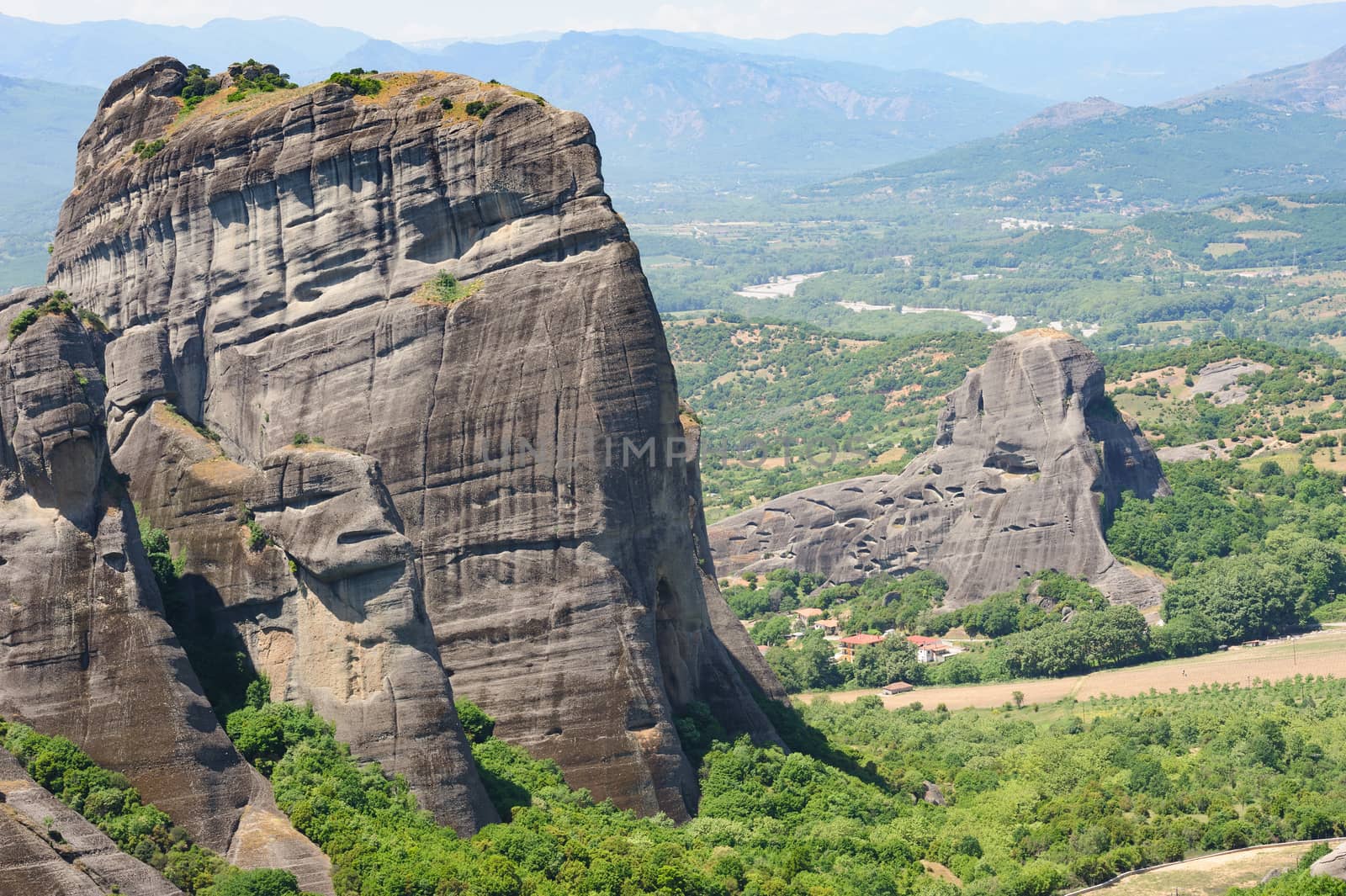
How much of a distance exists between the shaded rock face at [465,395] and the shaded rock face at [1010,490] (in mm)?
57746

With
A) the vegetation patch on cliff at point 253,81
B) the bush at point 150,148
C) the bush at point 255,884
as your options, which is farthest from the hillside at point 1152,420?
the bush at point 255,884

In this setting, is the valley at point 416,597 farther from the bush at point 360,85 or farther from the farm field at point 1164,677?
the farm field at point 1164,677

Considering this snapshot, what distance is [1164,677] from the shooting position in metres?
98.5

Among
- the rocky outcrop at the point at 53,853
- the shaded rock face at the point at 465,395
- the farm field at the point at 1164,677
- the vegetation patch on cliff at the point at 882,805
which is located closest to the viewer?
the rocky outcrop at the point at 53,853

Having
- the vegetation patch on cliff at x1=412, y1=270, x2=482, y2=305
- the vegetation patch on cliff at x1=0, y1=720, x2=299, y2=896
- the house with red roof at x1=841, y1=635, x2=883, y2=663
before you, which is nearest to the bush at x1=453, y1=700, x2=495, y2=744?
the vegetation patch on cliff at x1=0, y1=720, x2=299, y2=896

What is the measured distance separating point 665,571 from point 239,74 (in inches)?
948

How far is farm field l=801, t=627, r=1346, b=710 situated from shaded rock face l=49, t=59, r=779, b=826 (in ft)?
124

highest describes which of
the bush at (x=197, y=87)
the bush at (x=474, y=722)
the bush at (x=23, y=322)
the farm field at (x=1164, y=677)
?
the bush at (x=197, y=87)

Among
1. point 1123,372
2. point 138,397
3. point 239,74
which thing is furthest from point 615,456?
point 1123,372

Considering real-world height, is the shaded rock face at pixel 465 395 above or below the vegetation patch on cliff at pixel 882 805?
above

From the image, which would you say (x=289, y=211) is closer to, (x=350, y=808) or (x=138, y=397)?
(x=138, y=397)

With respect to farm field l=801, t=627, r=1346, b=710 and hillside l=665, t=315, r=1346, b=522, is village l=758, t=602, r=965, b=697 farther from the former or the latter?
hillside l=665, t=315, r=1346, b=522

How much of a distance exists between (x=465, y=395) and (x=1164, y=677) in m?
52.5

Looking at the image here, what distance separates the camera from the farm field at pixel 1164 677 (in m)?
96.2
